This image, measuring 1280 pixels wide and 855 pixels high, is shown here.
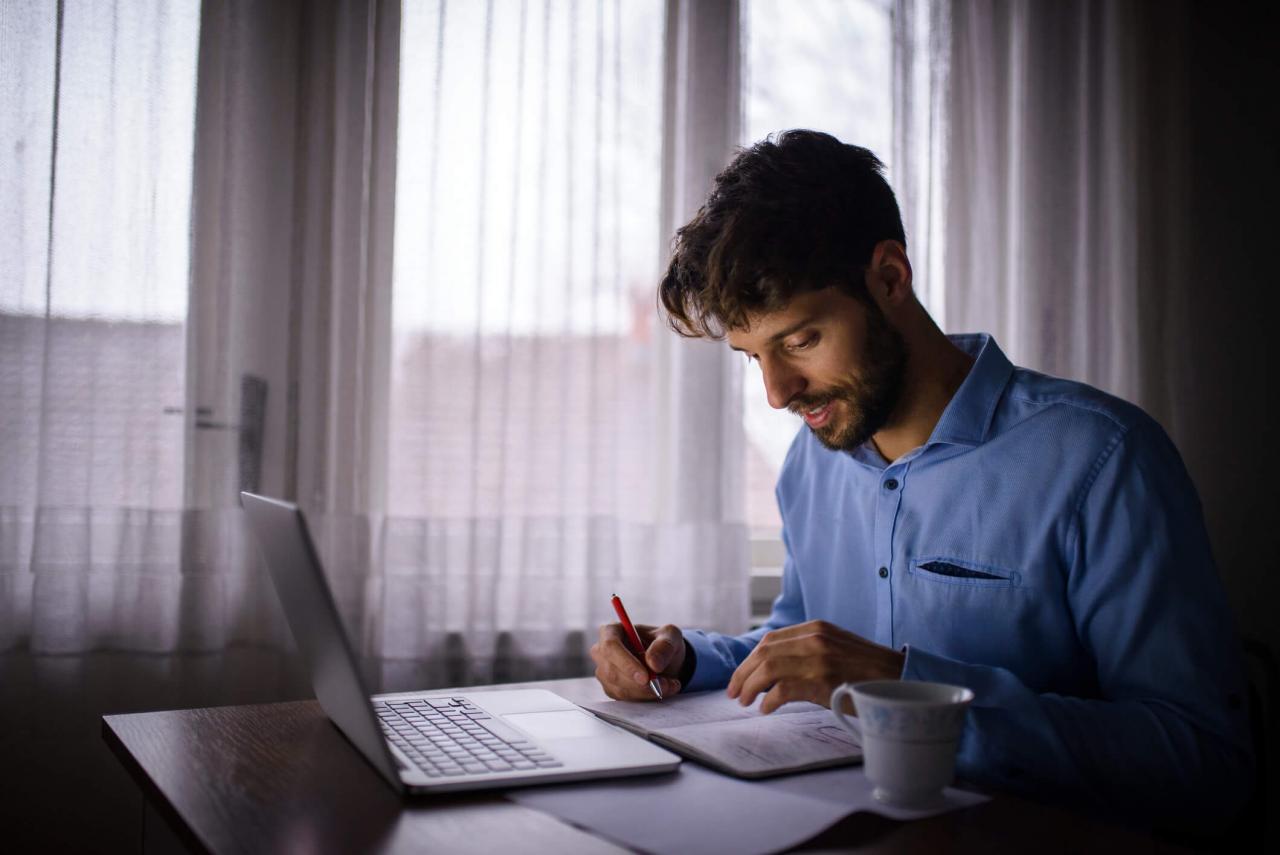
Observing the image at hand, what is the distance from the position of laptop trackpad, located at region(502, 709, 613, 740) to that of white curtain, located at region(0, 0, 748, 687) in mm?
857

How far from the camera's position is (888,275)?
1262 mm

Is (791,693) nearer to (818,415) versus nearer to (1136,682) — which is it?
(1136,682)

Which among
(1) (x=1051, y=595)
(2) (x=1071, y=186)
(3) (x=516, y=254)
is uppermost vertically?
(2) (x=1071, y=186)

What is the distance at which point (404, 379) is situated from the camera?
1.88 metres

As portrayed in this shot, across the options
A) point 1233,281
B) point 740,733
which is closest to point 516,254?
point 740,733

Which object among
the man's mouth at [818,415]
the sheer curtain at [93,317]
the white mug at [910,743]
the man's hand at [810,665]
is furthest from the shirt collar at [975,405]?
the sheer curtain at [93,317]

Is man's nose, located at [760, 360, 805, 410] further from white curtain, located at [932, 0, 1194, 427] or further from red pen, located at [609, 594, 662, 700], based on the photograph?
white curtain, located at [932, 0, 1194, 427]

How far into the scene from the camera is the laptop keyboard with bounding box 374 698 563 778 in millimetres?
848

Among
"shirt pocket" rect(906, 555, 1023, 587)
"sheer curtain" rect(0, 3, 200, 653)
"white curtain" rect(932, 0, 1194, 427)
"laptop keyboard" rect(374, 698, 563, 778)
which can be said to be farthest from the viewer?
"white curtain" rect(932, 0, 1194, 427)

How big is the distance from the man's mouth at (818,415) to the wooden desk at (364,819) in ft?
1.85

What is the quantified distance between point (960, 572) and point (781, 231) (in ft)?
1.52

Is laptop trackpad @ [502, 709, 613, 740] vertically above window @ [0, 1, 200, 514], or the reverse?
window @ [0, 1, 200, 514]

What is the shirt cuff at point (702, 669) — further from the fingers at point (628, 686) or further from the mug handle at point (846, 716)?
the mug handle at point (846, 716)

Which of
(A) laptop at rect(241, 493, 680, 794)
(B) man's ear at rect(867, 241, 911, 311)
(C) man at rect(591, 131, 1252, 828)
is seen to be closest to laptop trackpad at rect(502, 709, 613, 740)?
(A) laptop at rect(241, 493, 680, 794)
